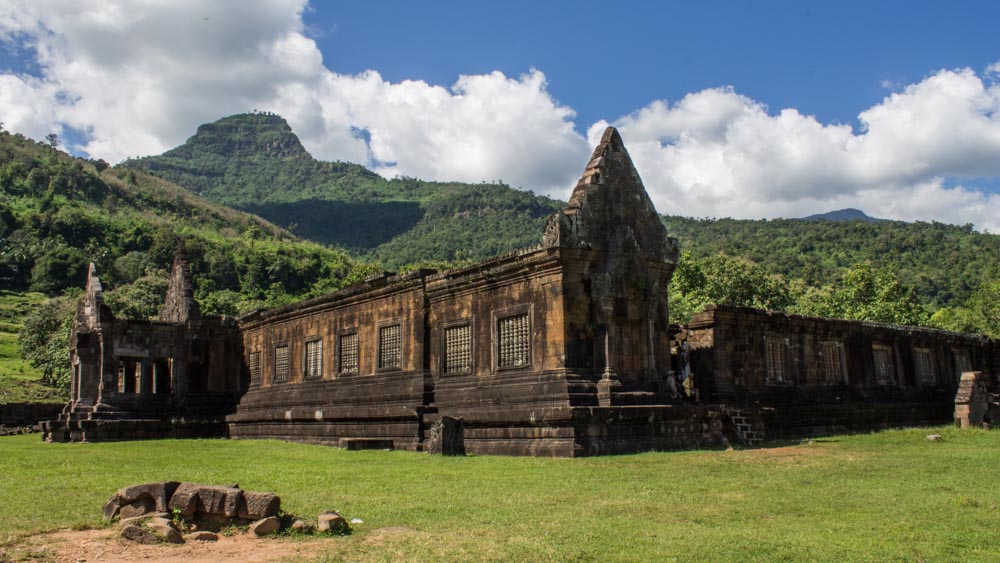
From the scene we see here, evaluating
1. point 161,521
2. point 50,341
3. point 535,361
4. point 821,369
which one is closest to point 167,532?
point 161,521

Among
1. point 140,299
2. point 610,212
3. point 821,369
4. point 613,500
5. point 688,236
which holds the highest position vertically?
point 688,236

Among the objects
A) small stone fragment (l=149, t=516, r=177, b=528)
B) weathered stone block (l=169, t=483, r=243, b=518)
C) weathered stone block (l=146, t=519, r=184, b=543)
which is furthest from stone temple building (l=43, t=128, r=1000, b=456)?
weathered stone block (l=146, t=519, r=184, b=543)

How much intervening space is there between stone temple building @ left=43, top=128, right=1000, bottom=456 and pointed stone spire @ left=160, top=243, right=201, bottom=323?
0.42ft

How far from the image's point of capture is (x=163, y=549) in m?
7.88

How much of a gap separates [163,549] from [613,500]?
18.5 feet

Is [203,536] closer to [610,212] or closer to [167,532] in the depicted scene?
[167,532]

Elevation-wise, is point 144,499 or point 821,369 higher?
point 821,369

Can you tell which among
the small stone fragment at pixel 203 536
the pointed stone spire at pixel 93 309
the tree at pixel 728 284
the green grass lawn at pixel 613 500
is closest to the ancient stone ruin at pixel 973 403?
the green grass lawn at pixel 613 500

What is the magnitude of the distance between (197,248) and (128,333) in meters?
60.6

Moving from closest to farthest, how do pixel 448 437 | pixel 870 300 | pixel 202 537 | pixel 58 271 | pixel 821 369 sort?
1. pixel 202 537
2. pixel 448 437
3. pixel 821 369
4. pixel 870 300
5. pixel 58 271

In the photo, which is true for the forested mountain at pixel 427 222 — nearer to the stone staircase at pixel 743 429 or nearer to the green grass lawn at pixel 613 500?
the stone staircase at pixel 743 429

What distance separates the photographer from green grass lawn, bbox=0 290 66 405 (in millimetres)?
49188

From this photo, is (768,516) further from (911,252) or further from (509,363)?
(911,252)

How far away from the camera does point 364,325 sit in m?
26.0
